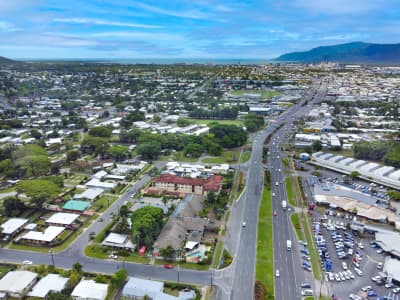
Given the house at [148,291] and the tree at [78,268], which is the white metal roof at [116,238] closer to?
the tree at [78,268]

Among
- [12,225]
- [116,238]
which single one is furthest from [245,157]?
[12,225]

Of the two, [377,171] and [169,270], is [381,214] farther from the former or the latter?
[169,270]

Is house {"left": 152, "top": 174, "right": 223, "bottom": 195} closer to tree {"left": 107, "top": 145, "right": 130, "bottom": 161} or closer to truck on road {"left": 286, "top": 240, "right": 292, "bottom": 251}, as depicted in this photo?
truck on road {"left": 286, "top": 240, "right": 292, "bottom": 251}

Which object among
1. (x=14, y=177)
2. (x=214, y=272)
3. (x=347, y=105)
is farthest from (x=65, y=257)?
(x=347, y=105)

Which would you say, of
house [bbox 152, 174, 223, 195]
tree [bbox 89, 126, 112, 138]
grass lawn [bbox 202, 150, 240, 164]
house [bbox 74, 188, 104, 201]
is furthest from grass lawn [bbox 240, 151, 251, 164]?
tree [bbox 89, 126, 112, 138]

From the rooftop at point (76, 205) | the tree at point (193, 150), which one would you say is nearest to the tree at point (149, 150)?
the tree at point (193, 150)

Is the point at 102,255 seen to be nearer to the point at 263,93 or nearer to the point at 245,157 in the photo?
the point at 245,157
